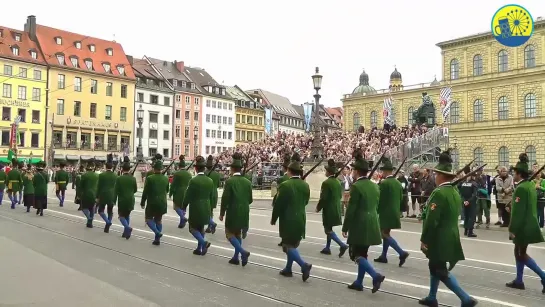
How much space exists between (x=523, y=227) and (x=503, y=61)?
65.4 metres

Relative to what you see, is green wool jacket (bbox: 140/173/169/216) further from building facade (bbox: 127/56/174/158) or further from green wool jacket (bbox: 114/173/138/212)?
building facade (bbox: 127/56/174/158)

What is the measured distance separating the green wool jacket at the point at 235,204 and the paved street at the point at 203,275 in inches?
29.8

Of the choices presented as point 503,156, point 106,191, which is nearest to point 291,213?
point 106,191

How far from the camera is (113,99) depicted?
68.9 m

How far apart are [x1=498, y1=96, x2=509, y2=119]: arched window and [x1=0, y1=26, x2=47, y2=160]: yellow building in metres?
54.6

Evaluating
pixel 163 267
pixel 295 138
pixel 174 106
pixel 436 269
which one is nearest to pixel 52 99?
pixel 174 106

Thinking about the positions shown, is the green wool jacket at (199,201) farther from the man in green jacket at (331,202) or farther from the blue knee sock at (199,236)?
the man in green jacket at (331,202)

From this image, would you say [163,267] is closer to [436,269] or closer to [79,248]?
[79,248]

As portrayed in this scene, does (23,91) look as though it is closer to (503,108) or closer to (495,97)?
(495,97)

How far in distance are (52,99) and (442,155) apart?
6300 centimetres

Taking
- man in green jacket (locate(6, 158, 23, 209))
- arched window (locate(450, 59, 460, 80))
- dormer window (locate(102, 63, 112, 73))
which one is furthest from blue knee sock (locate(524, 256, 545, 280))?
arched window (locate(450, 59, 460, 80))

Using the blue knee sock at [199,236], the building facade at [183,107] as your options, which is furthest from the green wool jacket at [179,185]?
the building facade at [183,107]

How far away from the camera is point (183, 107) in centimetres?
7831

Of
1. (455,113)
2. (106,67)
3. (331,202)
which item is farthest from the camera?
(455,113)
